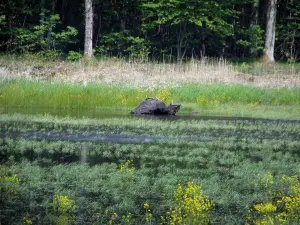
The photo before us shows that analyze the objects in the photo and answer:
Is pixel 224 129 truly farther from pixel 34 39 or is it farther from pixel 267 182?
pixel 34 39

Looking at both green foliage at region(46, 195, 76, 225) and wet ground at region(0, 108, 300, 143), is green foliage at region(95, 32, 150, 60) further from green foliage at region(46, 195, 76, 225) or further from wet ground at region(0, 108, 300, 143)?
green foliage at region(46, 195, 76, 225)

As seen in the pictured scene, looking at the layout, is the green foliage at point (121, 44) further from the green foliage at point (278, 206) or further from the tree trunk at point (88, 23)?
the green foliage at point (278, 206)

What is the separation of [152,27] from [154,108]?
784 inches

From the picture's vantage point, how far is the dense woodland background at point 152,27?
4103 centimetres

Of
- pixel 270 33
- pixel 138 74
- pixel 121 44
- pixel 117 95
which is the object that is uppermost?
pixel 270 33

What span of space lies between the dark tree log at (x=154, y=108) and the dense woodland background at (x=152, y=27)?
46.9ft

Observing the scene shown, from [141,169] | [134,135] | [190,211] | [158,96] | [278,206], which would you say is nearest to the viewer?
[190,211]

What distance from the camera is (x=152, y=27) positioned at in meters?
42.2

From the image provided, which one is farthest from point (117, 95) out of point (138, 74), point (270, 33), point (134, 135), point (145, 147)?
point (270, 33)

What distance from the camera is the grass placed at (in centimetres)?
888

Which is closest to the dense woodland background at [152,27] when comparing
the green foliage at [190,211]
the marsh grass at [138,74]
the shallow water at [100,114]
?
the marsh grass at [138,74]

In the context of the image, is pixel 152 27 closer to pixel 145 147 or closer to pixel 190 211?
pixel 145 147

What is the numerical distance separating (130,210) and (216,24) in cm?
3637

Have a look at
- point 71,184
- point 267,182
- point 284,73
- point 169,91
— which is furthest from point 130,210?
point 284,73
